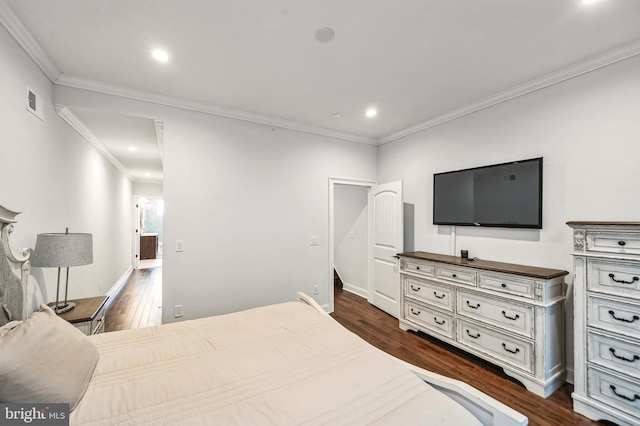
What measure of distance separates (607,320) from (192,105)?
4174 millimetres

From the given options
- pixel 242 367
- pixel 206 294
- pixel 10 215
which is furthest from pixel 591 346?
pixel 10 215

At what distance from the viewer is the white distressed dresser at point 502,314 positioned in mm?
2178

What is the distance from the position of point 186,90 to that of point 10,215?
1782 mm

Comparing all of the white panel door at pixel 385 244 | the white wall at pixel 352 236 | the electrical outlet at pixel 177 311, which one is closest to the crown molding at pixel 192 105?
the white panel door at pixel 385 244

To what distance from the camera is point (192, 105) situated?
9.84 ft

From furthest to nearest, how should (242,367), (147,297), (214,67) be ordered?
(147,297), (214,67), (242,367)

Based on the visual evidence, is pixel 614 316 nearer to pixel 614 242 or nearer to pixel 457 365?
pixel 614 242

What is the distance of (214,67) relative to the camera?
234cm

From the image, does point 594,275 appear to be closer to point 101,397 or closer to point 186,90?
point 101,397

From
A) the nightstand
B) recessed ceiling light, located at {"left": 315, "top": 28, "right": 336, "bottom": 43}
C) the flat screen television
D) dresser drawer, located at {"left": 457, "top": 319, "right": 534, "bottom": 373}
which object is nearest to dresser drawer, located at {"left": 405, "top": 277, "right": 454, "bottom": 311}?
dresser drawer, located at {"left": 457, "top": 319, "right": 534, "bottom": 373}

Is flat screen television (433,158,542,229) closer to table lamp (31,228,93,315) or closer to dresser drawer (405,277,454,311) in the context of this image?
dresser drawer (405,277,454,311)

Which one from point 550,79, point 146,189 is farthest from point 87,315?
point 146,189

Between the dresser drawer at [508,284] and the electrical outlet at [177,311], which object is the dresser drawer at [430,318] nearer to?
the dresser drawer at [508,284]

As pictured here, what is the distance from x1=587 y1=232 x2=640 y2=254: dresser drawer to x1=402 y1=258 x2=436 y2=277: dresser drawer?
4.44 feet
